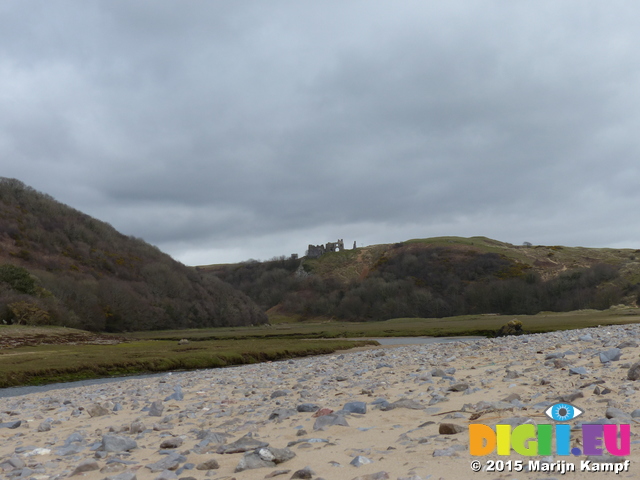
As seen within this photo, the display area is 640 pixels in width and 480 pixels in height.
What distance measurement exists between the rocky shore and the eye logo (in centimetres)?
8

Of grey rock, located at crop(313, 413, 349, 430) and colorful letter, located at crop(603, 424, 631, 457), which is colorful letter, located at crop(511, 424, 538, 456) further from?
grey rock, located at crop(313, 413, 349, 430)

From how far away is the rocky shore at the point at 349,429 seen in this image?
169 inches

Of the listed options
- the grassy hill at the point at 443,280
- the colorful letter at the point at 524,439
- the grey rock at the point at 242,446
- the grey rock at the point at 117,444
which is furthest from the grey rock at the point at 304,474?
the grassy hill at the point at 443,280

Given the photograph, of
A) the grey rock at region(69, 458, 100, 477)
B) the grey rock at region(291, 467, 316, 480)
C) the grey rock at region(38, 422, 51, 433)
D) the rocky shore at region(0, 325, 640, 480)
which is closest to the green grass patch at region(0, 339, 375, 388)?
the rocky shore at region(0, 325, 640, 480)

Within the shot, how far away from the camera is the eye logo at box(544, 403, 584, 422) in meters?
5.04

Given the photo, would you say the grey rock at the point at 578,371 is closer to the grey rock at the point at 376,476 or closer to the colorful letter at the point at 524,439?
the colorful letter at the point at 524,439

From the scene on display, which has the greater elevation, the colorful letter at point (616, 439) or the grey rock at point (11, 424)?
the colorful letter at point (616, 439)

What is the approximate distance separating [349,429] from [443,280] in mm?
130852

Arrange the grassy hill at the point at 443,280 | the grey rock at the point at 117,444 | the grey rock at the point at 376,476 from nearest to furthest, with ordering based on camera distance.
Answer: the grey rock at the point at 376,476 → the grey rock at the point at 117,444 → the grassy hill at the point at 443,280

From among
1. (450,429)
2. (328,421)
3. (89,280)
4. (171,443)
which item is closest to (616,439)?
(450,429)

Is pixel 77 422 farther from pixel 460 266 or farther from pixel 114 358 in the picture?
pixel 460 266

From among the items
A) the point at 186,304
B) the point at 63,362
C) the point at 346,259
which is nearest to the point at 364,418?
the point at 63,362

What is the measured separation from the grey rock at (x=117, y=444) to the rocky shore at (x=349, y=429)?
15mm

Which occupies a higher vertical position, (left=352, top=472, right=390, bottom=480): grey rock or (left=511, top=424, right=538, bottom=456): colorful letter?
(left=511, top=424, right=538, bottom=456): colorful letter
